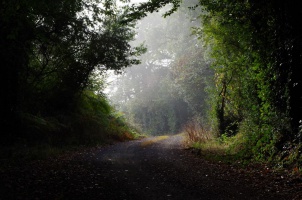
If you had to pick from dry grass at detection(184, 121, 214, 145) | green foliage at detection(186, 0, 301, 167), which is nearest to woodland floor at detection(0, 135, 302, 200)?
green foliage at detection(186, 0, 301, 167)

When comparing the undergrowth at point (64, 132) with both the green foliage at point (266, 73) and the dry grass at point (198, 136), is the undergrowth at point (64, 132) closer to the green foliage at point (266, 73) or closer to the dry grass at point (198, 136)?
the dry grass at point (198, 136)

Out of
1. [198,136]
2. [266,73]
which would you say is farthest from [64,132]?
[266,73]

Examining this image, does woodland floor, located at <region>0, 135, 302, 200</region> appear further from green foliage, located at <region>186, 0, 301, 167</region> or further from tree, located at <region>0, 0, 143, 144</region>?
tree, located at <region>0, 0, 143, 144</region>

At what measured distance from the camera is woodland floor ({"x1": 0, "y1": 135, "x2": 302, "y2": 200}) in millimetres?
4945

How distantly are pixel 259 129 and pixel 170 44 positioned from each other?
3432cm

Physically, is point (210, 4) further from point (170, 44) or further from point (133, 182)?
point (170, 44)

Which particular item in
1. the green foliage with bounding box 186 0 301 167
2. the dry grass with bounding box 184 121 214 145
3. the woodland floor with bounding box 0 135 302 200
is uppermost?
the green foliage with bounding box 186 0 301 167

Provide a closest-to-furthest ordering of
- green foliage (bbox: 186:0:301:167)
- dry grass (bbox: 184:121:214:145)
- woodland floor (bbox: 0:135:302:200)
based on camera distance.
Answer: woodland floor (bbox: 0:135:302:200) → green foliage (bbox: 186:0:301:167) → dry grass (bbox: 184:121:214:145)

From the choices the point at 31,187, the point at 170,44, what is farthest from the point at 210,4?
the point at 170,44

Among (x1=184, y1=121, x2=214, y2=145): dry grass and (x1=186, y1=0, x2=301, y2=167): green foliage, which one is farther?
(x1=184, y1=121, x2=214, y2=145): dry grass

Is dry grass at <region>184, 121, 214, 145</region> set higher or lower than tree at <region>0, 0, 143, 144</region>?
lower

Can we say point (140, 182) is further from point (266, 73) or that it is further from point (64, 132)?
point (64, 132)

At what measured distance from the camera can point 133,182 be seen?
595 cm

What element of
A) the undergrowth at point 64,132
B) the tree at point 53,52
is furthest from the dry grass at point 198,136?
the tree at point 53,52
